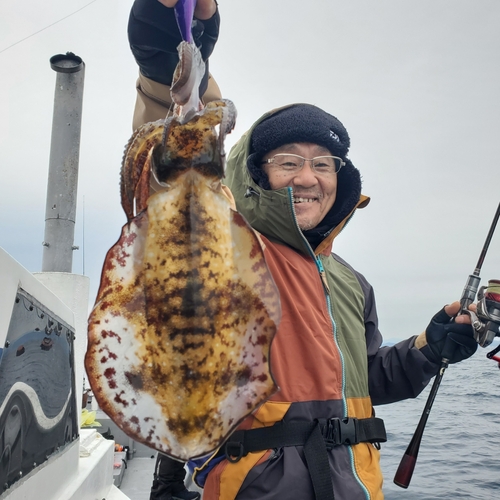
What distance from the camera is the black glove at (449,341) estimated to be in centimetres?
293

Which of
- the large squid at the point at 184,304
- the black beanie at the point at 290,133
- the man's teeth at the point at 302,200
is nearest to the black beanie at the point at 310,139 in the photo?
the black beanie at the point at 290,133

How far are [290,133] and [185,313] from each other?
1910 millimetres

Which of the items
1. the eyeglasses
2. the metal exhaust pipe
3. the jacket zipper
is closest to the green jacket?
the jacket zipper

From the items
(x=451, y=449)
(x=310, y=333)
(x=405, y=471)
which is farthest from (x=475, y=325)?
(x=451, y=449)

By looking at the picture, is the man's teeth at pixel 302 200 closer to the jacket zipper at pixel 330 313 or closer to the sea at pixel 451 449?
the jacket zipper at pixel 330 313

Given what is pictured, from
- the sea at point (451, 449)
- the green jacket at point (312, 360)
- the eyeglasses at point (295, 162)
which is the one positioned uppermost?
the eyeglasses at point (295, 162)

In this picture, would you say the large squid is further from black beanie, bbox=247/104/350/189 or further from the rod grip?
the rod grip

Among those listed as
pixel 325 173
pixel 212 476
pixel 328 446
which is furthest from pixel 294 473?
pixel 325 173

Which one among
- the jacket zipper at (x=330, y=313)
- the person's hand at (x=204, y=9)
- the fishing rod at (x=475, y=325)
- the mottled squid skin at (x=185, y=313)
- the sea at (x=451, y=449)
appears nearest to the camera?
the mottled squid skin at (x=185, y=313)

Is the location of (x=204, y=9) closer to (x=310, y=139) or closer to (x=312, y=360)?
(x=310, y=139)

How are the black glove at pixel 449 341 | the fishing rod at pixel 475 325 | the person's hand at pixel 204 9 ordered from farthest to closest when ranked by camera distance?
the black glove at pixel 449 341 → the fishing rod at pixel 475 325 → the person's hand at pixel 204 9

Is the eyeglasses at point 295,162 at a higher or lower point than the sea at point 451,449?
higher

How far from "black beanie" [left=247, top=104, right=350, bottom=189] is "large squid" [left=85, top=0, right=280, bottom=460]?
4.73ft

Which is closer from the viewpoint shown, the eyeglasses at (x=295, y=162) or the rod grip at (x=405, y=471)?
the eyeglasses at (x=295, y=162)
